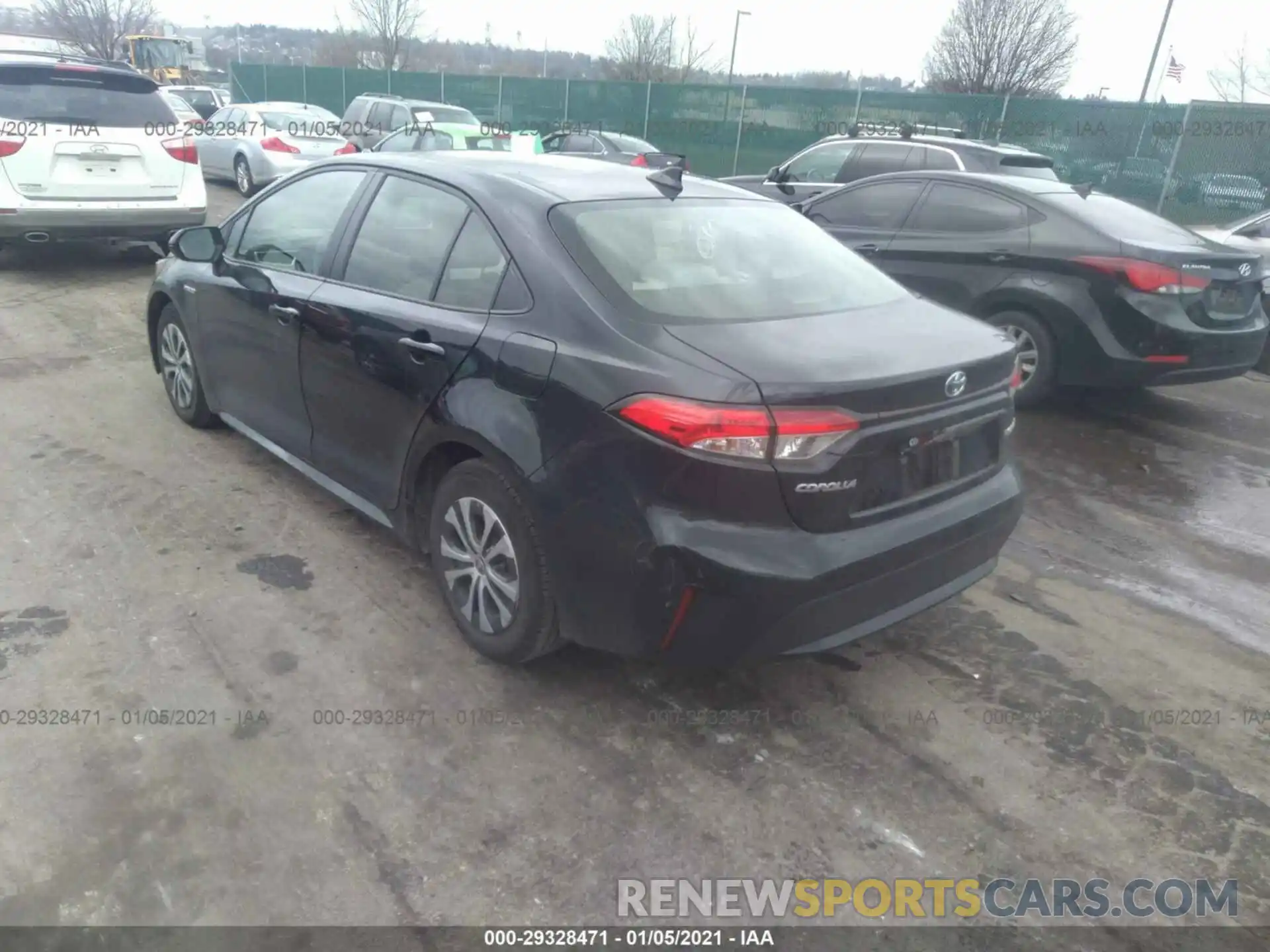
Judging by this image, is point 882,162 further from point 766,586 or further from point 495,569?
point 766,586

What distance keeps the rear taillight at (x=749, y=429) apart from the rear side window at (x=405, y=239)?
130cm

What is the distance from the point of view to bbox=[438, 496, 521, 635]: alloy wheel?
10.5ft

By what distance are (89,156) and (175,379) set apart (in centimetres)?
419

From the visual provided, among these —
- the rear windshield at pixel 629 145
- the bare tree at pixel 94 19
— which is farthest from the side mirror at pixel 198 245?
the bare tree at pixel 94 19

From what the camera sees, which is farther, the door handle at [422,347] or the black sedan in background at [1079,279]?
the black sedan in background at [1079,279]

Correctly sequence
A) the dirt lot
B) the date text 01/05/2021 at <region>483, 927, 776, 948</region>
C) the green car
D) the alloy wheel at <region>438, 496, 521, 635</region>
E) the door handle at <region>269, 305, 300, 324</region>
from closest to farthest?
the date text 01/05/2021 at <region>483, 927, 776, 948</region>
the dirt lot
the alloy wheel at <region>438, 496, 521, 635</region>
the door handle at <region>269, 305, 300, 324</region>
the green car

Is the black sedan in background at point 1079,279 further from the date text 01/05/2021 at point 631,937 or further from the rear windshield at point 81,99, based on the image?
the rear windshield at point 81,99

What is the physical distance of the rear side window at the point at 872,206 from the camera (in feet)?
24.2

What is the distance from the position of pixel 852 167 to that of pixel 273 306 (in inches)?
328

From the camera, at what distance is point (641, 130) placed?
24.8 meters

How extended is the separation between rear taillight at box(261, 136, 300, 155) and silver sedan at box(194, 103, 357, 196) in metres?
0.01

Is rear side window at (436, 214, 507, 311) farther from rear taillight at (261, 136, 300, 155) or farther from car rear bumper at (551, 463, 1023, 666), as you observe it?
rear taillight at (261, 136, 300, 155)

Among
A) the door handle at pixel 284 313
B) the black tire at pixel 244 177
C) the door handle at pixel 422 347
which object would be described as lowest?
the black tire at pixel 244 177

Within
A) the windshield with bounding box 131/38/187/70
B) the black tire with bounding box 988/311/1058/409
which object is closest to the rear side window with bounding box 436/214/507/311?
the black tire with bounding box 988/311/1058/409
